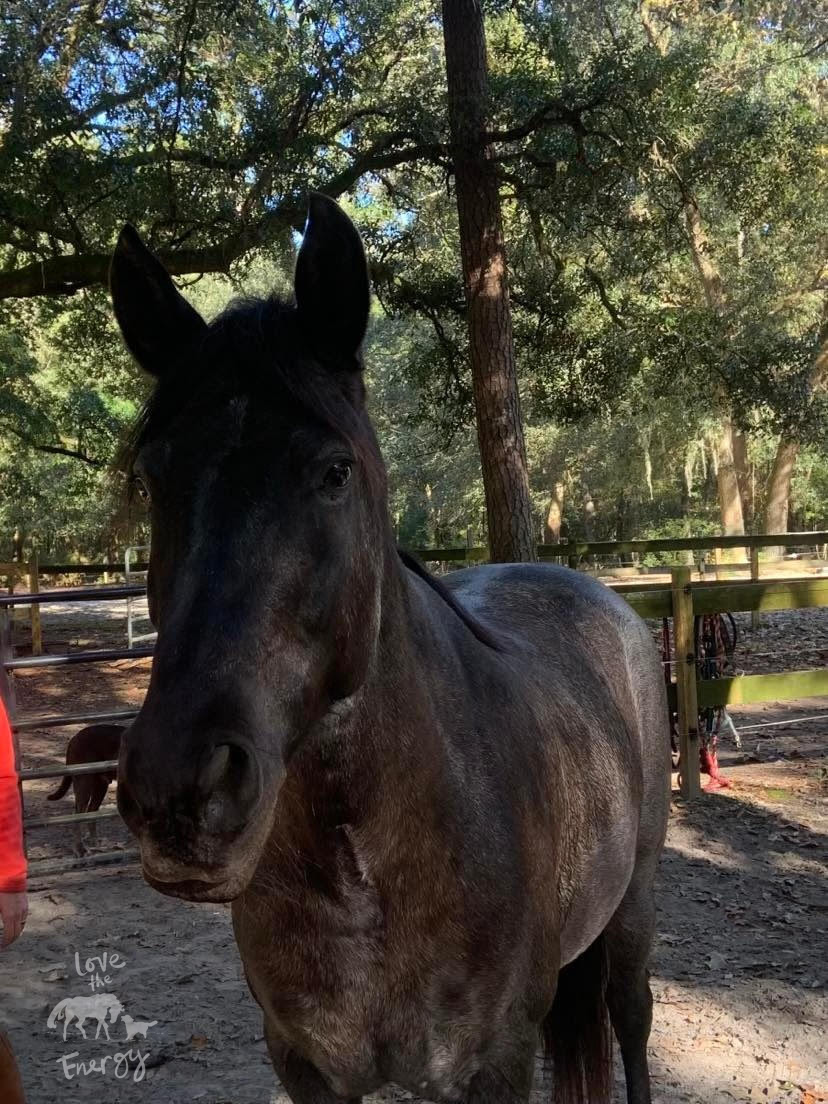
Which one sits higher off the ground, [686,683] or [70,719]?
[70,719]

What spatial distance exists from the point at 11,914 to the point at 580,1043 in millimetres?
1791

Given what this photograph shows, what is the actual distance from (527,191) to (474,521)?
28224 mm

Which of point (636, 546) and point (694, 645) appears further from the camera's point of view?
point (636, 546)

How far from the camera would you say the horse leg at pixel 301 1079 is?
1.99 meters

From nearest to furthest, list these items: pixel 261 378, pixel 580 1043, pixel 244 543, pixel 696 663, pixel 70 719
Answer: pixel 244 543
pixel 261 378
pixel 580 1043
pixel 70 719
pixel 696 663

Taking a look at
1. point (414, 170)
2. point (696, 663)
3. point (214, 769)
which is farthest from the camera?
point (414, 170)

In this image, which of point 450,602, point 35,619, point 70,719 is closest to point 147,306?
point 450,602

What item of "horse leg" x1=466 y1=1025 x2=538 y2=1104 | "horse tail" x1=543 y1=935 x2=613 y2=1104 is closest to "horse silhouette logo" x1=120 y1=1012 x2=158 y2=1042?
"horse tail" x1=543 y1=935 x2=613 y2=1104

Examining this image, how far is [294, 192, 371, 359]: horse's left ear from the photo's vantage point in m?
1.60

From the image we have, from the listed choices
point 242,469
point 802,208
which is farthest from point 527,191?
point 242,469

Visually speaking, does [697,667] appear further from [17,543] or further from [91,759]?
[17,543]
